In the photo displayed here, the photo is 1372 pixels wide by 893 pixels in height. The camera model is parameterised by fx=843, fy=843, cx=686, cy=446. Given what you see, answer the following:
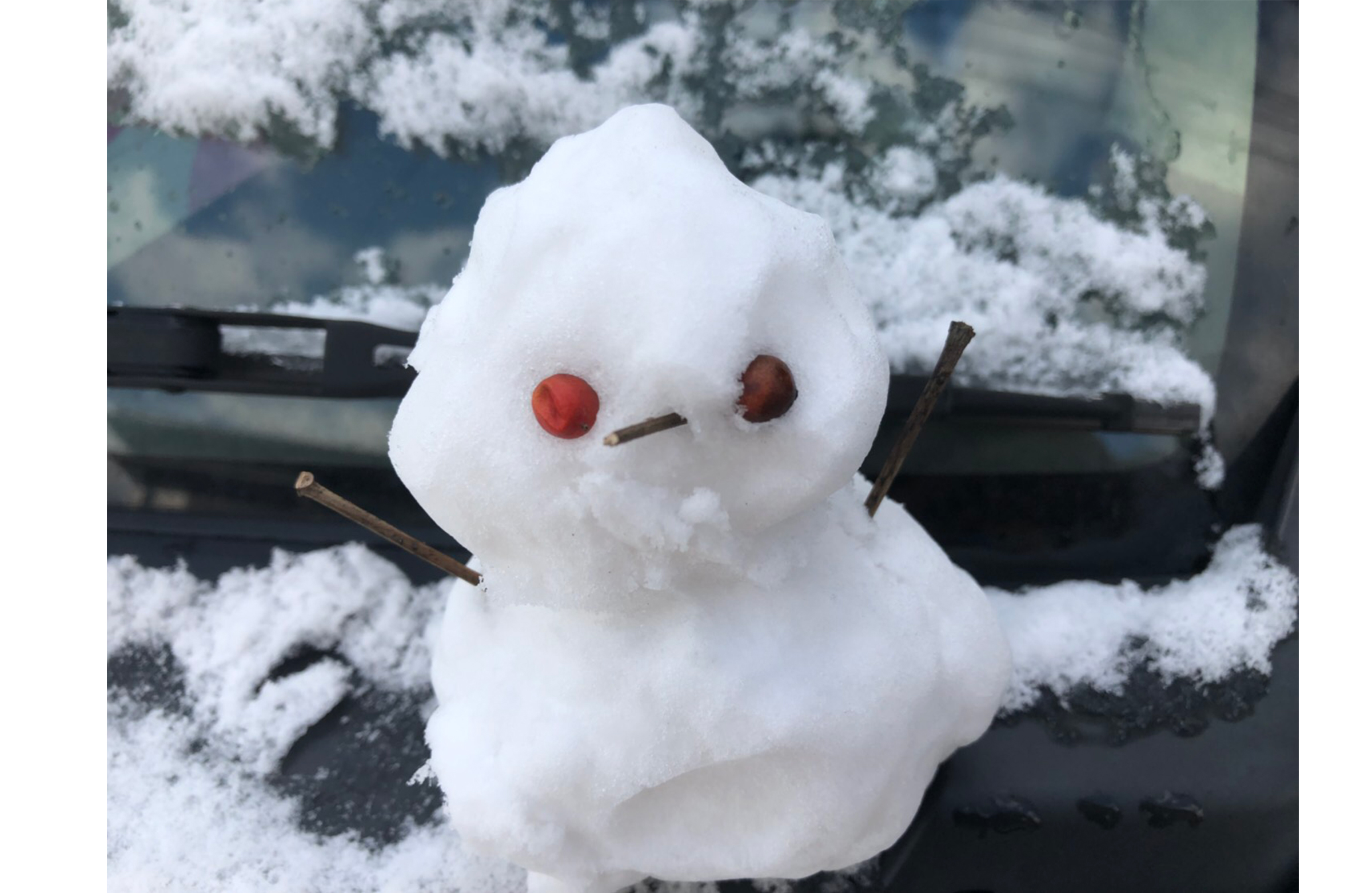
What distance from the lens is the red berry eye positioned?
59cm

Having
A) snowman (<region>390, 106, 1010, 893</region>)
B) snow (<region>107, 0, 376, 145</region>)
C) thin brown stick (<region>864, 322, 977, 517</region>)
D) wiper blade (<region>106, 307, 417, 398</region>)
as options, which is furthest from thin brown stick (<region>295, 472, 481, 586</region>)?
snow (<region>107, 0, 376, 145</region>)

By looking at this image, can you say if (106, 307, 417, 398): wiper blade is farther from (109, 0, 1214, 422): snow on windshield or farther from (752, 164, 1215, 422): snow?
(752, 164, 1215, 422): snow

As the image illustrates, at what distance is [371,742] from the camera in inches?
42.8

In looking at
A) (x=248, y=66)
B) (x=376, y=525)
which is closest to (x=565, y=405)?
(x=376, y=525)

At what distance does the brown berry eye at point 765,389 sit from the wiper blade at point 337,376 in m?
0.53

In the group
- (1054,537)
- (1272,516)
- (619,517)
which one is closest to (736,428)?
(619,517)

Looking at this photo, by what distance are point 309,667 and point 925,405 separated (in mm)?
874

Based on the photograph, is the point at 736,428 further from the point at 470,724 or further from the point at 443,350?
the point at 470,724

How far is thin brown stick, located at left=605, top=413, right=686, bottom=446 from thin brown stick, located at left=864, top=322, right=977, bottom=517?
0.32 metres

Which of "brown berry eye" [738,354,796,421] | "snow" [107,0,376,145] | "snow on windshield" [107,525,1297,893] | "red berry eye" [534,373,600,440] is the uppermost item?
"brown berry eye" [738,354,796,421]

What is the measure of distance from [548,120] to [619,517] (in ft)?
2.47

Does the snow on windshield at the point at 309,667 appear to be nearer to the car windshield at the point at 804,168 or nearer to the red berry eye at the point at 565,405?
the car windshield at the point at 804,168

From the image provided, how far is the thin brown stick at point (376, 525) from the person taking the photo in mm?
693

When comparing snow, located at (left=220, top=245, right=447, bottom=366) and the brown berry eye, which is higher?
the brown berry eye
